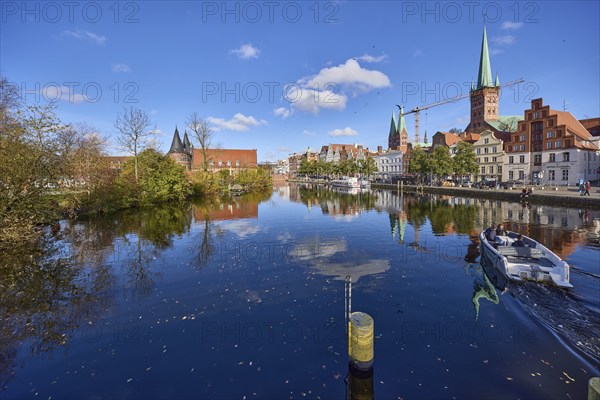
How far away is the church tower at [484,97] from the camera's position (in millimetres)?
95938

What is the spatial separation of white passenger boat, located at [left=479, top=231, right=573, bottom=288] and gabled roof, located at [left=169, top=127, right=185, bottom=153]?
95076 mm

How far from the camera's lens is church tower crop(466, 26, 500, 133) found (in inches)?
3777

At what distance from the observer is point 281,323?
30.0ft

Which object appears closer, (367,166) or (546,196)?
(546,196)

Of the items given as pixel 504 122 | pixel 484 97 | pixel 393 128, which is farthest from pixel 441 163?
pixel 393 128

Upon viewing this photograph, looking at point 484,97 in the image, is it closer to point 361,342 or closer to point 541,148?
point 541,148

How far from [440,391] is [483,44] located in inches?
4876

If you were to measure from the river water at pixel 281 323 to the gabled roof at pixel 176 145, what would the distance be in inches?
3223

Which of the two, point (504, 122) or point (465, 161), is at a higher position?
point (504, 122)

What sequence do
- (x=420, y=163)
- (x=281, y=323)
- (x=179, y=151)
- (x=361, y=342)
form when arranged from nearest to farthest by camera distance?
(x=361, y=342), (x=281, y=323), (x=420, y=163), (x=179, y=151)

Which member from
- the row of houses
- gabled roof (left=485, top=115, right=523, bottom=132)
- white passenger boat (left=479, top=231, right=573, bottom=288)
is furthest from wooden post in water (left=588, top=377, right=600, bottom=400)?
gabled roof (left=485, top=115, right=523, bottom=132)

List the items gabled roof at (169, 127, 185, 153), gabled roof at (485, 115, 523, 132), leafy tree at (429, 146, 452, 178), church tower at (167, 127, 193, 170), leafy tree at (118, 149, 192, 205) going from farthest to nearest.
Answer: gabled roof at (169, 127, 185, 153) → church tower at (167, 127, 193, 170) → gabled roof at (485, 115, 523, 132) → leafy tree at (429, 146, 452, 178) → leafy tree at (118, 149, 192, 205)

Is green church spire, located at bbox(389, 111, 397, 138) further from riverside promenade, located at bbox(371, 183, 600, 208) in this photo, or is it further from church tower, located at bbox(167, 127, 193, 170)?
church tower, located at bbox(167, 127, 193, 170)

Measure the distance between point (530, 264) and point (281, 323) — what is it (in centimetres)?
1025
